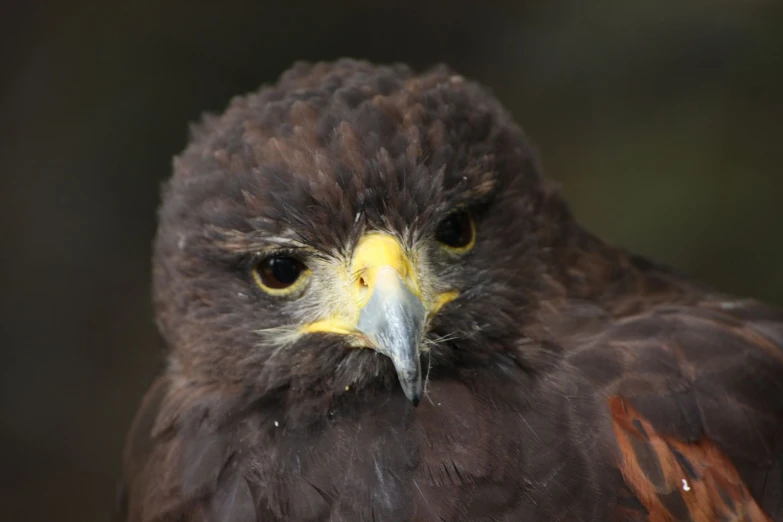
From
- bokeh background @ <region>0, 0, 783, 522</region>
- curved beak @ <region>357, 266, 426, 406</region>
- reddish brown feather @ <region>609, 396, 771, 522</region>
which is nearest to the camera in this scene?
curved beak @ <region>357, 266, 426, 406</region>

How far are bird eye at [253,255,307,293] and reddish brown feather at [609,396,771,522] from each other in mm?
872

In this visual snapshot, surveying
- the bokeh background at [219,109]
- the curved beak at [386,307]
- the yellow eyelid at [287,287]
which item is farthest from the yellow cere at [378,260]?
the bokeh background at [219,109]

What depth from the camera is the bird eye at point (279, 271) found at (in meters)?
2.35

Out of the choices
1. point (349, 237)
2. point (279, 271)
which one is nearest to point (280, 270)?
point (279, 271)

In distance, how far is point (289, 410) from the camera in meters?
2.33

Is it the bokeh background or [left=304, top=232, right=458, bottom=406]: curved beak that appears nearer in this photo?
[left=304, top=232, right=458, bottom=406]: curved beak

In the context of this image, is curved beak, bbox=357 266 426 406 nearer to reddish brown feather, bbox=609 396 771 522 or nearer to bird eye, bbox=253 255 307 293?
bird eye, bbox=253 255 307 293

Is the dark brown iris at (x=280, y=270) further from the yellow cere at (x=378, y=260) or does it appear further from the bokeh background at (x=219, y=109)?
the bokeh background at (x=219, y=109)

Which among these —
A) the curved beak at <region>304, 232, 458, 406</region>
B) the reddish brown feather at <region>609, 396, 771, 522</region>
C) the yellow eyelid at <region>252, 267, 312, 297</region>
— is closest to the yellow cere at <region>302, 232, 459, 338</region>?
the curved beak at <region>304, 232, 458, 406</region>

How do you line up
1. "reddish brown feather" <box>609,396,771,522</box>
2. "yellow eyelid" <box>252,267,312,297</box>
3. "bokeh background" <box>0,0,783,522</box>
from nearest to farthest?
"reddish brown feather" <box>609,396,771,522</box> → "yellow eyelid" <box>252,267,312,297</box> → "bokeh background" <box>0,0,783,522</box>

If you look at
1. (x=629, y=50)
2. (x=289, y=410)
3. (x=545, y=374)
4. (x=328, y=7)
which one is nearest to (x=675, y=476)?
(x=545, y=374)

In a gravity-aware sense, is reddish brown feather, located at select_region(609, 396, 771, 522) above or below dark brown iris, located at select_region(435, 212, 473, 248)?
below

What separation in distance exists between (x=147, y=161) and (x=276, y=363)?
3203 mm

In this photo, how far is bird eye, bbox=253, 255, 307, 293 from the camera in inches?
92.4
